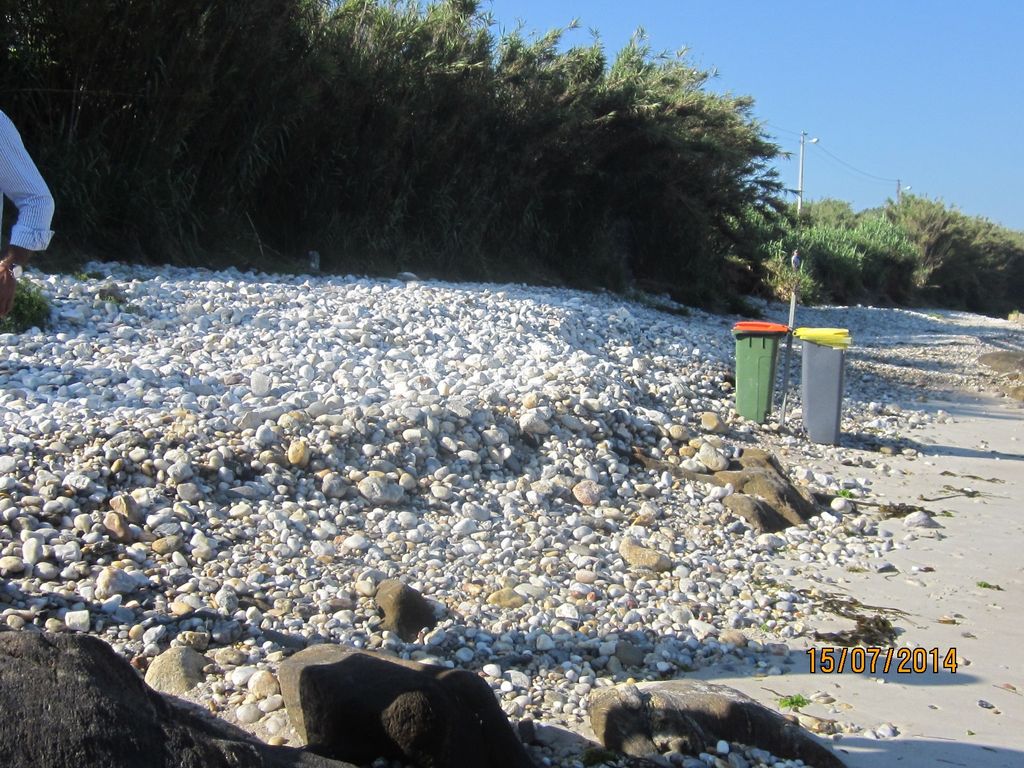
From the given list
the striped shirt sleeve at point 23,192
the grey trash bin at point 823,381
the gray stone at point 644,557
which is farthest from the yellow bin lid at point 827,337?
the striped shirt sleeve at point 23,192

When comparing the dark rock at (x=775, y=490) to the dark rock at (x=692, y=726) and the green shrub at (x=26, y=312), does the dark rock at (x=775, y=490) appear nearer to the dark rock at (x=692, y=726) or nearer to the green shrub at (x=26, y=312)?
the dark rock at (x=692, y=726)

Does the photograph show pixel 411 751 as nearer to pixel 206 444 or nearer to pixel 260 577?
pixel 260 577

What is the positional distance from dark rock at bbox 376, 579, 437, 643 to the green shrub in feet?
13.0

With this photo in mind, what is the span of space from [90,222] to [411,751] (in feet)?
27.0

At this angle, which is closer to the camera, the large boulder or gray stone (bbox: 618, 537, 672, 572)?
the large boulder

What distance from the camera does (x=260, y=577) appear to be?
433 cm

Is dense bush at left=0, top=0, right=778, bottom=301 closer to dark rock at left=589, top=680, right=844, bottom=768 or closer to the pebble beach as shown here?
the pebble beach

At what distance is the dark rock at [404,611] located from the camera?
13.3ft

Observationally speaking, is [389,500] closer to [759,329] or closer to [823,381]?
[759,329]

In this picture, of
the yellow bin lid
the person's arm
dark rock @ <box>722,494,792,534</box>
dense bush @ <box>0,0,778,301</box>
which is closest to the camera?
the person's arm

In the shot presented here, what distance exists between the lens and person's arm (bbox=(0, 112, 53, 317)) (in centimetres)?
303

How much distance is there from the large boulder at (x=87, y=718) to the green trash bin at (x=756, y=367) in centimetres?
673

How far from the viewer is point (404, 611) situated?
409 cm

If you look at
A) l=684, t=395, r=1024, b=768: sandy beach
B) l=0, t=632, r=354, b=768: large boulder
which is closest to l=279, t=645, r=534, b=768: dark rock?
l=0, t=632, r=354, b=768: large boulder
